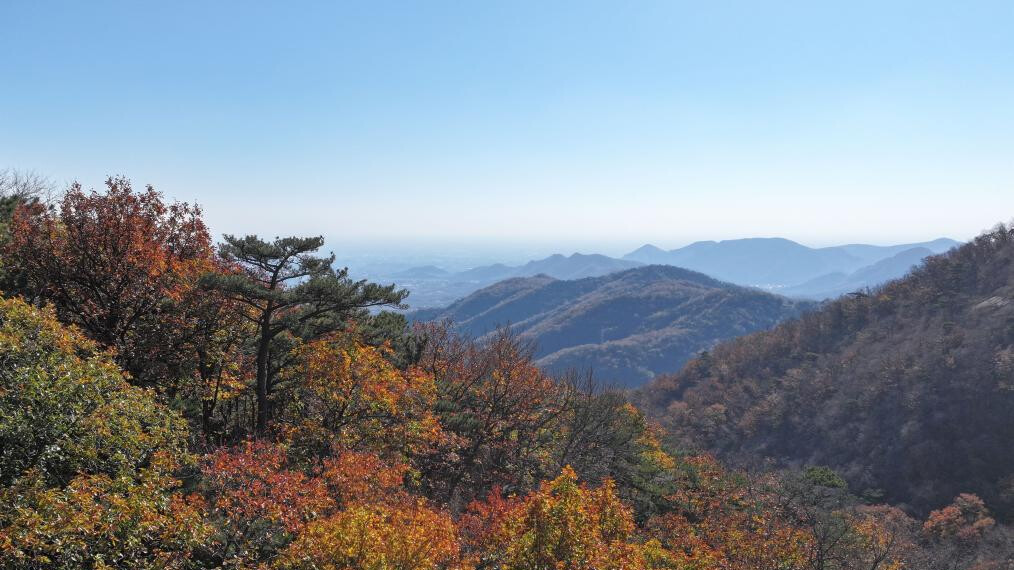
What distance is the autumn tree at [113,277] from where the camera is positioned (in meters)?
16.8

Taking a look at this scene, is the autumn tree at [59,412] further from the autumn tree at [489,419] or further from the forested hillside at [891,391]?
the forested hillside at [891,391]

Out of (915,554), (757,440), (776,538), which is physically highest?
(776,538)

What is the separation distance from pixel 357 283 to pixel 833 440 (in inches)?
3226

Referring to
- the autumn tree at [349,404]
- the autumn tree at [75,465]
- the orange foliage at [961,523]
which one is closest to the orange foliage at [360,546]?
the autumn tree at [75,465]

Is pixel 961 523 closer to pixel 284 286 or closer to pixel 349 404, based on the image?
pixel 349 404

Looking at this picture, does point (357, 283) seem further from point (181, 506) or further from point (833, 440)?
point (833, 440)

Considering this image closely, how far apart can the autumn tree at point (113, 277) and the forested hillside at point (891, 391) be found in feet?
185

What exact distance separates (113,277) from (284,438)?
26.6ft

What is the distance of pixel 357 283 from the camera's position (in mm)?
18062

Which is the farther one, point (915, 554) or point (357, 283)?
point (915, 554)

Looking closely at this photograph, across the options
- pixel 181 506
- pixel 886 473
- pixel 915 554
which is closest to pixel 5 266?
pixel 181 506

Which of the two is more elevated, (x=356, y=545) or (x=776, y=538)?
(x=356, y=545)

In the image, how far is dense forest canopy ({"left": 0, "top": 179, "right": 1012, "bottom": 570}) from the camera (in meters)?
9.13

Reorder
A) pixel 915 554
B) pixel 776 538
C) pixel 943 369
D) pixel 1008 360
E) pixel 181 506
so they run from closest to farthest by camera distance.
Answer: pixel 181 506 → pixel 776 538 → pixel 915 554 → pixel 1008 360 → pixel 943 369
